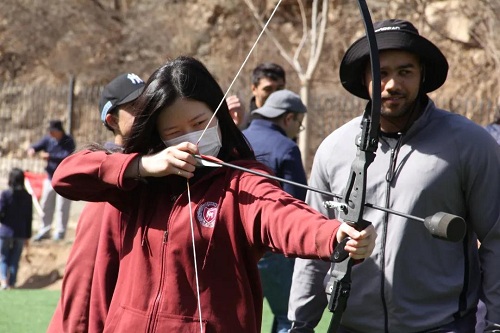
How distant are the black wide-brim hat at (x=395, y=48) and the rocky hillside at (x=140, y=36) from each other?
1611 centimetres

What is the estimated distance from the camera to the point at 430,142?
13.2 ft

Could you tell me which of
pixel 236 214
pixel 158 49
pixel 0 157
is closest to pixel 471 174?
pixel 236 214

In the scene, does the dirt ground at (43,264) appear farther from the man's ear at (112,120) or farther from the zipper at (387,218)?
the zipper at (387,218)

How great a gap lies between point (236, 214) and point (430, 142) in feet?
3.41

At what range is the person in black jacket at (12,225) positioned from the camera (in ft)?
43.7

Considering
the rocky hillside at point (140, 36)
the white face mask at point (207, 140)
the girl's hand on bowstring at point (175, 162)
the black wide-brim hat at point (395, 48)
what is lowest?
the rocky hillside at point (140, 36)

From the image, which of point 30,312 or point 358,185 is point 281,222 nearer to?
point 358,185

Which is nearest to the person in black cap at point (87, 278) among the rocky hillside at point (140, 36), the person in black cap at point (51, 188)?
the person in black cap at point (51, 188)

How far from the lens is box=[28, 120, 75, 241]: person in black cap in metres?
15.1

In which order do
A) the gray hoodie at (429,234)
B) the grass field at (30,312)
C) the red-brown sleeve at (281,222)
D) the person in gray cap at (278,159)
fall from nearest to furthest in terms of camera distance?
1. the red-brown sleeve at (281,222)
2. the gray hoodie at (429,234)
3. the person in gray cap at (278,159)
4. the grass field at (30,312)

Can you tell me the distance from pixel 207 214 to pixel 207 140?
24 centimetres

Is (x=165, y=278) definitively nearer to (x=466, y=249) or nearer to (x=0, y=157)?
(x=466, y=249)

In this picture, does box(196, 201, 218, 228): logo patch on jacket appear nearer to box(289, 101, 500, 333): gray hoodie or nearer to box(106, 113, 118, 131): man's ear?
box(289, 101, 500, 333): gray hoodie

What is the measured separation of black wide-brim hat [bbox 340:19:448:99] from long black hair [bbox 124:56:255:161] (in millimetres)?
765
